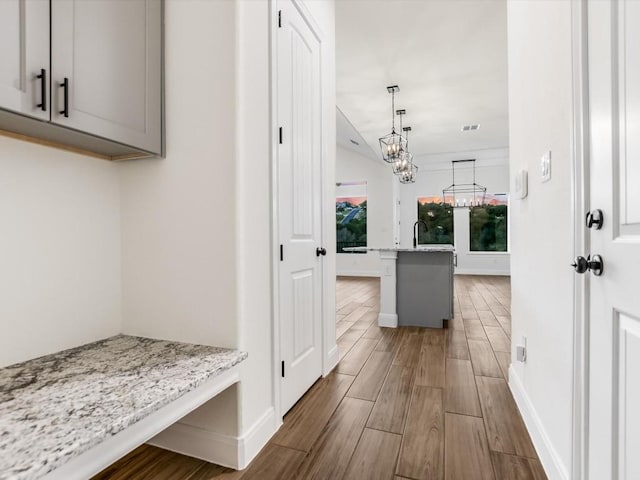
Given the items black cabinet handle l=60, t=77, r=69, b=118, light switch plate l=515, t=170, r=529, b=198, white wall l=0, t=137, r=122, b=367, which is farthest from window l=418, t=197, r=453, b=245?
black cabinet handle l=60, t=77, r=69, b=118

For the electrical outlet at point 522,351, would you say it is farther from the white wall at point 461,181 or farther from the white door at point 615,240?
the white wall at point 461,181

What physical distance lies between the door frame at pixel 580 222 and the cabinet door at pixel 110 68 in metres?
1.71

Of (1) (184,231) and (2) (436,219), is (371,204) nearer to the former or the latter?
(2) (436,219)

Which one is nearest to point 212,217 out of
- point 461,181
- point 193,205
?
point 193,205

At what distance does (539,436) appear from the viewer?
5.16 ft

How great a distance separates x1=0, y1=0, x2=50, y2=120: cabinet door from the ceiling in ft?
9.24

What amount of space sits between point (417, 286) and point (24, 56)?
3749 mm

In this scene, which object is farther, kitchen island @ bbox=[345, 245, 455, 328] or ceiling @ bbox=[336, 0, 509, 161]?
kitchen island @ bbox=[345, 245, 455, 328]

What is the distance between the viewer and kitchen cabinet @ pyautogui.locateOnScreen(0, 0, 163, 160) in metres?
1.06

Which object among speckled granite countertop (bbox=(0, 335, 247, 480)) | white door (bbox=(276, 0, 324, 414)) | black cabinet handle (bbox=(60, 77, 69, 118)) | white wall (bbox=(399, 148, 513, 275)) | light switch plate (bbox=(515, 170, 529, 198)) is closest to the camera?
speckled granite countertop (bbox=(0, 335, 247, 480))

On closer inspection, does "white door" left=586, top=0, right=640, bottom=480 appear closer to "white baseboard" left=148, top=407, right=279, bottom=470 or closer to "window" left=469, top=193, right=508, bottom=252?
"white baseboard" left=148, top=407, right=279, bottom=470

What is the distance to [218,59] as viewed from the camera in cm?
154

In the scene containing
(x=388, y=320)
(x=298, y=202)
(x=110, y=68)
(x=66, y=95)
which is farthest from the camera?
(x=388, y=320)

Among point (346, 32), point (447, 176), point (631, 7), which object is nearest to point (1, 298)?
point (631, 7)
